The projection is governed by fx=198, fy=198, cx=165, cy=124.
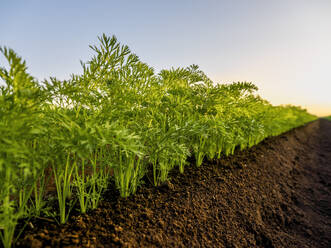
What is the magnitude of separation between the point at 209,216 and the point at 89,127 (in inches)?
57.6

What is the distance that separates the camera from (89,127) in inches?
48.1

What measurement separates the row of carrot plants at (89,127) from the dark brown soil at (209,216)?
0.47ft

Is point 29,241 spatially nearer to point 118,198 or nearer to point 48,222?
point 48,222

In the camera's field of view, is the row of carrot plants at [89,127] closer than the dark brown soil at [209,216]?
Yes

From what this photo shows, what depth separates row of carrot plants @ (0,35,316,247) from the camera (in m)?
1.12

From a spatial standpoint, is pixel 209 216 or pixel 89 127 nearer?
pixel 89 127

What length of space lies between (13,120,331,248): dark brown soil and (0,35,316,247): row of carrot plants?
0.14 metres

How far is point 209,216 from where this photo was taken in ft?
6.40

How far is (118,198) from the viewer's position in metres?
1.86

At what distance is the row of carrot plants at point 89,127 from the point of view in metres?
1.12

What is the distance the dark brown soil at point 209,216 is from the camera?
4.72 feet

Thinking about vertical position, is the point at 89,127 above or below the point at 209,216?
above

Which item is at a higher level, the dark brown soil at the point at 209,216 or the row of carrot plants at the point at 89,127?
the row of carrot plants at the point at 89,127

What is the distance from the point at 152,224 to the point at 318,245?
2.03m
